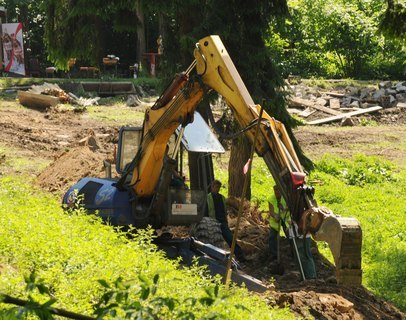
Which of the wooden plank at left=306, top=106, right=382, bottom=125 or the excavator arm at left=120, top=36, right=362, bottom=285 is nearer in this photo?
the excavator arm at left=120, top=36, right=362, bottom=285

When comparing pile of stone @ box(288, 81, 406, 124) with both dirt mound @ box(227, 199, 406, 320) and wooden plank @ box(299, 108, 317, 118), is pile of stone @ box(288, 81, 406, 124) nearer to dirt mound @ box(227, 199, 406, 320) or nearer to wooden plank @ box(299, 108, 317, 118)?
wooden plank @ box(299, 108, 317, 118)

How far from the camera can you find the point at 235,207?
56.6 ft

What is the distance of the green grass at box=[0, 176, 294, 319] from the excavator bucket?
1.13 meters

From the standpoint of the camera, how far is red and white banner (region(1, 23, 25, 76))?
38.8 meters

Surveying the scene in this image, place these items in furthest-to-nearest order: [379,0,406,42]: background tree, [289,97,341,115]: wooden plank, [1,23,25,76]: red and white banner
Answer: [1,23,25,76]: red and white banner, [289,97,341,115]: wooden plank, [379,0,406,42]: background tree

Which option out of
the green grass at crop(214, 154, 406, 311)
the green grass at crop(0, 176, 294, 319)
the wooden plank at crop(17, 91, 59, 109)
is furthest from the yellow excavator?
the wooden plank at crop(17, 91, 59, 109)

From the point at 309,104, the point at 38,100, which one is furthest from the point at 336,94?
the point at 38,100

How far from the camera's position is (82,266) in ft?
27.8

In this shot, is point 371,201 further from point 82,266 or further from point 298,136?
point 82,266

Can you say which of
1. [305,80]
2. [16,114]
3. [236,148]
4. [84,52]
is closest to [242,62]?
[236,148]

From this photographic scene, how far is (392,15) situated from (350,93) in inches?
Answer: 786

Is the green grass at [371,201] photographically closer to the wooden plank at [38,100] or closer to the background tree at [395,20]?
the background tree at [395,20]

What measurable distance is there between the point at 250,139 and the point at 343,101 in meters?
24.4

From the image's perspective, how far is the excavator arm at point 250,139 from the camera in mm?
10094
